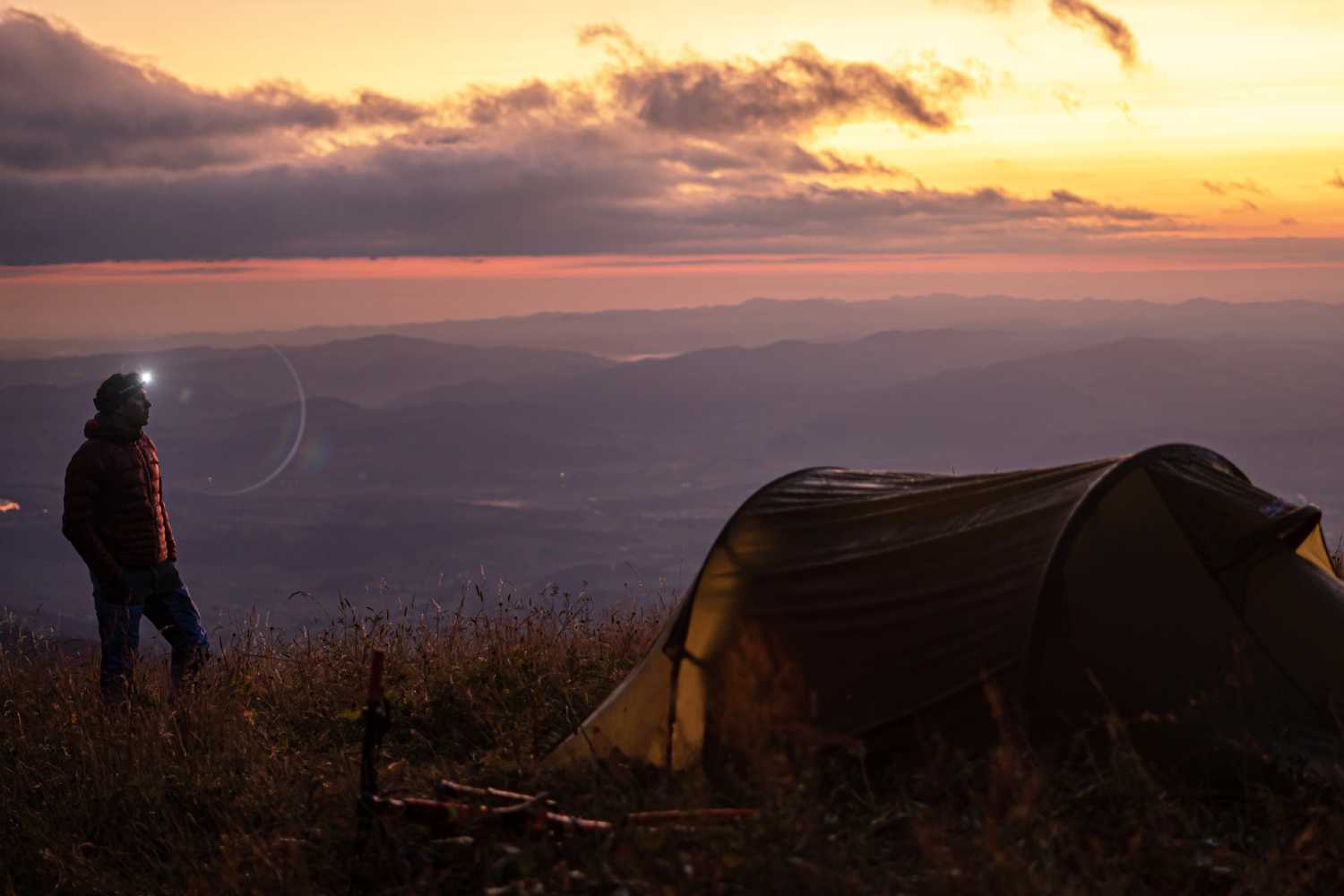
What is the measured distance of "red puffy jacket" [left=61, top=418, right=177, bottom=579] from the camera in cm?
886

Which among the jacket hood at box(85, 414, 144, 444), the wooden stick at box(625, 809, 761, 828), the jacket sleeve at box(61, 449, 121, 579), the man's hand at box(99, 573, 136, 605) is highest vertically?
the jacket hood at box(85, 414, 144, 444)

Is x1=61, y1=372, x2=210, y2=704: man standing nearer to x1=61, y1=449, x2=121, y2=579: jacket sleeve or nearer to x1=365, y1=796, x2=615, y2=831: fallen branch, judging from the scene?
x1=61, y1=449, x2=121, y2=579: jacket sleeve

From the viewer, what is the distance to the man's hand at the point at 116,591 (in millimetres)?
9000

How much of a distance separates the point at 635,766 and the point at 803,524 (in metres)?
1.68

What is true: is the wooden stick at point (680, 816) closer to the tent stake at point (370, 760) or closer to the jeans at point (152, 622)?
the tent stake at point (370, 760)

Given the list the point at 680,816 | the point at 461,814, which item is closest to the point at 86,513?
the point at 461,814

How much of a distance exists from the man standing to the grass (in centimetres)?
31

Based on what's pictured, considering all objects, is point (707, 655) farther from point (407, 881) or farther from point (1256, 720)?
point (1256, 720)

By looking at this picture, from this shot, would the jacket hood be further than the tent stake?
Yes

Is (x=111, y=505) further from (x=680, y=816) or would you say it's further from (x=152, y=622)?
(x=680, y=816)

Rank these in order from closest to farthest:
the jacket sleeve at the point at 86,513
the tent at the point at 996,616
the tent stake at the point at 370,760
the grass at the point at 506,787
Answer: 1. the grass at the point at 506,787
2. the tent stake at the point at 370,760
3. the tent at the point at 996,616
4. the jacket sleeve at the point at 86,513

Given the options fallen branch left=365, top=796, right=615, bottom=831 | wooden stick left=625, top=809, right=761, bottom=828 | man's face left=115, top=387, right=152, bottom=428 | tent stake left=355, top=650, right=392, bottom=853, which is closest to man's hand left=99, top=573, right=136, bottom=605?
man's face left=115, top=387, right=152, bottom=428

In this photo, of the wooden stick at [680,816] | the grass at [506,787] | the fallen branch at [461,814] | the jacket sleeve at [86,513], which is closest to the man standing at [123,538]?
the jacket sleeve at [86,513]

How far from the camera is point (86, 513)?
29.1 feet
